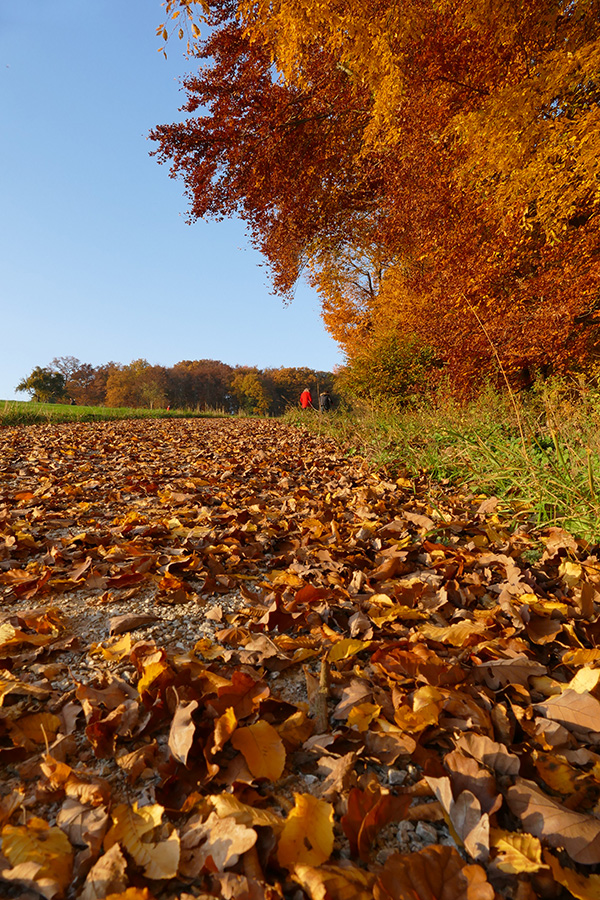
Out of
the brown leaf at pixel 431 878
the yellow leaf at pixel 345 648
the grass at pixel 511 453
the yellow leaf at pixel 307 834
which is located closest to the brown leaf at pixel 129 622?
the yellow leaf at pixel 345 648

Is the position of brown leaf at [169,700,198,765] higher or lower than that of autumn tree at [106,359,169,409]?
lower

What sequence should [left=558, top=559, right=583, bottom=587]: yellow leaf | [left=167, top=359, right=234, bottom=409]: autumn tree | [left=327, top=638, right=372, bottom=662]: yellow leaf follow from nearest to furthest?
[left=327, top=638, right=372, bottom=662]: yellow leaf, [left=558, top=559, right=583, bottom=587]: yellow leaf, [left=167, top=359, right=234, bottom=409]: autumn tree

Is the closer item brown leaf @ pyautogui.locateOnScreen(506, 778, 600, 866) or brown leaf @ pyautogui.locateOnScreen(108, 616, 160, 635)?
brown leaf @ pyautogui.locateOnScreen(506, 778, 600, 866)

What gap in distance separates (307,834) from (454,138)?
8846mm

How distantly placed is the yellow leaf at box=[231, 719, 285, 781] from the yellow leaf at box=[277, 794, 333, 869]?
0.13m

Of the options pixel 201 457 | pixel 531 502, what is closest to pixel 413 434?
pixel 531 502

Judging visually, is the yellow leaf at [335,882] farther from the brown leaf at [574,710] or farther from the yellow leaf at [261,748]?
the brown leaf at [574,710]

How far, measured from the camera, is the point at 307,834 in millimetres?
849

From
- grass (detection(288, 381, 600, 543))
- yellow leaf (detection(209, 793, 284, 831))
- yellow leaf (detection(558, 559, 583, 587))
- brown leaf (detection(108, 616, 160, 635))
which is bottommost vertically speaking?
yellow leaf (detection(209, 793, 284, 831))

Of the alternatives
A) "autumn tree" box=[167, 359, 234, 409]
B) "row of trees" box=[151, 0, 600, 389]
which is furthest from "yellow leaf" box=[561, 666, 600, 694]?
"autumn tree" box=[167, 359, 234, 409]

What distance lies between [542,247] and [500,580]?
6.21 metres

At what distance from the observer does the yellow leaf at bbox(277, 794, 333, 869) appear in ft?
2.67

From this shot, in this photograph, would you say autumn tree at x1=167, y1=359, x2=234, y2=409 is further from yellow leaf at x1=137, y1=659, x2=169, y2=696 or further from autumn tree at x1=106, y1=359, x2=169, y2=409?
yellow leaf at x1=137, y1=659, x2=169, y2=696

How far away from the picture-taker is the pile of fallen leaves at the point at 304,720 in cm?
81
